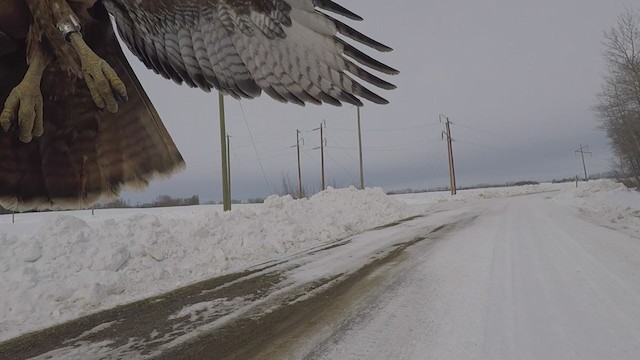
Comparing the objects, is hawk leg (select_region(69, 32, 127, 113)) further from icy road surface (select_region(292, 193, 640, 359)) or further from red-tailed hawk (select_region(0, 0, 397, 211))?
icy road surface (select_region(292, 193, 640, 359))

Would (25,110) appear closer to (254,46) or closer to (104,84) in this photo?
(104,84)

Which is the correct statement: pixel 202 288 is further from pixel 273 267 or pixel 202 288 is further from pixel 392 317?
pixel 392 317

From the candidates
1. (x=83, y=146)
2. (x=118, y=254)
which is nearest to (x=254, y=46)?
(x=83, y=146)

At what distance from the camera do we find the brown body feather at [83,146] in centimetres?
89

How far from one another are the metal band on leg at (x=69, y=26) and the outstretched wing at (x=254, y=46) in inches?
7.9

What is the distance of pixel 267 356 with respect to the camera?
116 inches

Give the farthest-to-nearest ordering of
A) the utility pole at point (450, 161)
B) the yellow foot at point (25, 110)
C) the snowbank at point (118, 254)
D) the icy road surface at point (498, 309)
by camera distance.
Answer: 1. the utility pole at point (450, 161)
2. the snowbank at point (118, 254)
3. the icy road surface at point (498, 309)
4. the yellow foot at point (25, 110)

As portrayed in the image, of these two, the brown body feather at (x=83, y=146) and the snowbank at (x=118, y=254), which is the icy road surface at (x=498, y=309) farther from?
the snowbank at (x=118, y=254)

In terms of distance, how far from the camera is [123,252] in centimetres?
650

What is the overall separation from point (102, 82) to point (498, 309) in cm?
408

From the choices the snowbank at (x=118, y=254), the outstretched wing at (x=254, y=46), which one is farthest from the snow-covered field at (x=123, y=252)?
the outstretched wing at (x=254, y=46)

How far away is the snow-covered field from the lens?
4828 millimetres

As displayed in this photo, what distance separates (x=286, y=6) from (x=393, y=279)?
480 cm

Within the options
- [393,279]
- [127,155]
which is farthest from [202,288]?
[127,155]
